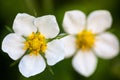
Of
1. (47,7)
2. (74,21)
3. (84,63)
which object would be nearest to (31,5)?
(47,7)

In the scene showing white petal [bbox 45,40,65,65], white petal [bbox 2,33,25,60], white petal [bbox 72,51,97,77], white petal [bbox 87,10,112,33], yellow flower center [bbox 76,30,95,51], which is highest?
white petal [bbox 2,33,25,60]

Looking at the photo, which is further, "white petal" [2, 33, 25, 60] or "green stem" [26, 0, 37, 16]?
"green stem" [26, 0, 37, 16]

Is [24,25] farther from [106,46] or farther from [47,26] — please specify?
[106,46]

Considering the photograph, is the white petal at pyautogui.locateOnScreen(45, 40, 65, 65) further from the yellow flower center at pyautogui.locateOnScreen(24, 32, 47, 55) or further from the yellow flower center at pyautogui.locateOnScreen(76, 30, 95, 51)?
the yellow flower center at pyautogui.locateOnScreen(76, 30, 95, 51)

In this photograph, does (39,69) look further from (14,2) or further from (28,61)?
(14,2)

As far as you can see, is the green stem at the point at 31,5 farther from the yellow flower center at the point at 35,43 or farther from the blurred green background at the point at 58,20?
the yellow flower center at the point at 35,43

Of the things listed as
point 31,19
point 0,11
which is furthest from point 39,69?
point 0,11

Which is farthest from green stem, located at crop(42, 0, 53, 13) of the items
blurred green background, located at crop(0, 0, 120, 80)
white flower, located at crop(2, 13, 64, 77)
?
white flower, located at crop(2, 13, 64, 77)
